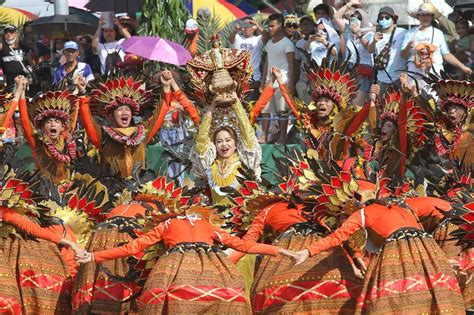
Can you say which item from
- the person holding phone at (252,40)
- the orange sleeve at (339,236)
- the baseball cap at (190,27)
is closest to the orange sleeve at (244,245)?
the orange sleeve at (339,236)

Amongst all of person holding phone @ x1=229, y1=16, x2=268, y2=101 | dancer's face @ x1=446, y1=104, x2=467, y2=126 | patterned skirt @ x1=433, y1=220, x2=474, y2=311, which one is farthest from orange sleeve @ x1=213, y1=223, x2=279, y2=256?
person holding phone @ x1=229, y1=16, x2=268, y2=101

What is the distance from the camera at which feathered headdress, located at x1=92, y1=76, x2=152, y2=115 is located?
1558cm

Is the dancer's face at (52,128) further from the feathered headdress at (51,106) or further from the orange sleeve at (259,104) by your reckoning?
the orange sleeve at (259,104)

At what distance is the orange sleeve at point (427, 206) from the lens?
12656 mm

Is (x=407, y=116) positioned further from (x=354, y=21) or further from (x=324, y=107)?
(x=354, y=21)

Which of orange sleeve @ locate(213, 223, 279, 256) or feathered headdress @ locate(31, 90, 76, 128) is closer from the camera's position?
orange sleeve @ locate(213, 223, 279, 256)

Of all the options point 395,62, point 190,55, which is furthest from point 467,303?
point 190,55

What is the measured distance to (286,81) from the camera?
1791cm

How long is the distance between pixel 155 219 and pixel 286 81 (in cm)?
617

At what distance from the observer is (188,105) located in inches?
615

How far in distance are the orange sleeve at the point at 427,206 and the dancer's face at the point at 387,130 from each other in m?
2.87

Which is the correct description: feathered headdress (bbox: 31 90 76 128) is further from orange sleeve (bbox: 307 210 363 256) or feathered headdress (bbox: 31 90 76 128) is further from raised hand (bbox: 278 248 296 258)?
orange sleeve (bbox: 307 210 363 256)

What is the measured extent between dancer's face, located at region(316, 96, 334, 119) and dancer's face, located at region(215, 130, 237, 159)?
Result: 4.48 feet

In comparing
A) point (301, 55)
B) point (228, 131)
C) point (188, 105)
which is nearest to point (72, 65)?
point (301, 55)
